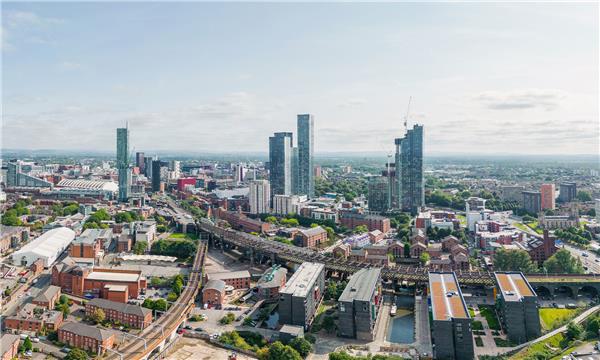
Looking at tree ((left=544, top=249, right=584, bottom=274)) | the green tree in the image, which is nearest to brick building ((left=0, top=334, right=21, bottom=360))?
tree ((left=544, top=249, right=584, bottom=274))

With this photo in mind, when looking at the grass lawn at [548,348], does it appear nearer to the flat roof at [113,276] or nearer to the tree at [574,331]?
the tree at [574,331]

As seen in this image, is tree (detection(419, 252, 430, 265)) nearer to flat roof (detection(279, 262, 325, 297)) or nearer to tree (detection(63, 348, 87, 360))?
flat roof (detection(279, 262, 325, 297))

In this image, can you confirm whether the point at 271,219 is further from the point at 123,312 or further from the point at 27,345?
the point at 27,345

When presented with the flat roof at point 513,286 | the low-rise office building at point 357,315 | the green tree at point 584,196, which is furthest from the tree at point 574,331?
the green tree at point 584,196

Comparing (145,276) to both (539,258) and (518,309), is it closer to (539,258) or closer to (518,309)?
(518,309)

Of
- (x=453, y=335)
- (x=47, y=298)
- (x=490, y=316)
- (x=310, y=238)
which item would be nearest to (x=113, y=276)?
(x=47, y=298)
